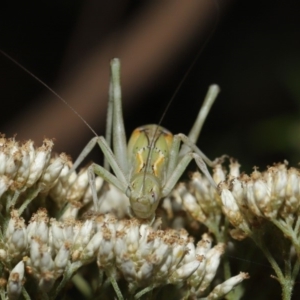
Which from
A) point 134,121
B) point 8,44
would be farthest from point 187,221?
point 8,44

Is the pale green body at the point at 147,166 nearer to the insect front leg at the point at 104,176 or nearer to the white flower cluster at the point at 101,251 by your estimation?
the insect front leg at the point at 104,176

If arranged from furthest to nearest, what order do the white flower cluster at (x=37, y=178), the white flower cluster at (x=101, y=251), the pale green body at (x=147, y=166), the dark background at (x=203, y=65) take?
the dark background at (x=203, y=65)
the pale green body at (x=147, y=166)
the white flower cluster at (x=37, y=178)
the white flower cluster at (x=101, y=251)

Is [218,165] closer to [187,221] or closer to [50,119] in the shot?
[187,221]

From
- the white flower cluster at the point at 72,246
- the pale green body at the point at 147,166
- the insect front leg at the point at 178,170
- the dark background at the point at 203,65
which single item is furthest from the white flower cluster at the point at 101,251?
the dark background at the point at 203,65

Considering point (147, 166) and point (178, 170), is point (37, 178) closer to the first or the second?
point (147, 166)

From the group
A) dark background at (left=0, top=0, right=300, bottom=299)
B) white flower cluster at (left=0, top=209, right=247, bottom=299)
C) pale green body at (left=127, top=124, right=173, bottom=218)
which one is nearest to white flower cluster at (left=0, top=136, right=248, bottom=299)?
white flower cluster at (left=0, top=209, right=247, bottom=299)

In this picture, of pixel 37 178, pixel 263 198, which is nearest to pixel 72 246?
pixel 37 178
